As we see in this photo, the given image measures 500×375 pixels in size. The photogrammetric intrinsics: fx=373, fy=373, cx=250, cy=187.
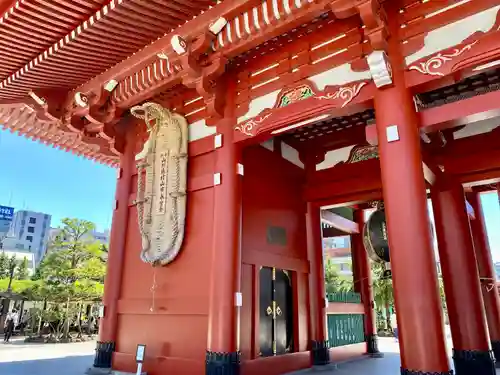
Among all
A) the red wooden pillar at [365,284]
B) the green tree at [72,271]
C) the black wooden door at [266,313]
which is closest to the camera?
the black wooden door at [266,313]

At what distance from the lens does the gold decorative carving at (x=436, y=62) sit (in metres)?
4.01

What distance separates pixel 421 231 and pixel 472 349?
3.20 meters

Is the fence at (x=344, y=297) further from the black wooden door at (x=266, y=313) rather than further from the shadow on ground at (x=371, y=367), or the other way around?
the black wooden door at (x=266, y=313)

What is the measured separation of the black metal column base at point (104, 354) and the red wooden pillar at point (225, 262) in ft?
7.20

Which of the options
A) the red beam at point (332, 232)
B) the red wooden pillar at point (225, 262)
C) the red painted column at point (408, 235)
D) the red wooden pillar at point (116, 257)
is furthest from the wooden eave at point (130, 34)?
the red beam at point (332, 232)

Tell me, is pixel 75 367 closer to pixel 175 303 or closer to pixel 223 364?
pixel 175 303

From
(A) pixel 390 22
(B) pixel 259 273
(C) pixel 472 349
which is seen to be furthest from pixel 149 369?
(A) pixel 390 22

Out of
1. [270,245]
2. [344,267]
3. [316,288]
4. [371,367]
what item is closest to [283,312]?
[316,288]

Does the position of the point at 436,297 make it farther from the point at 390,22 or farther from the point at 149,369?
the point at 149,369

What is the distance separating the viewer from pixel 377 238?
6199 millimetres

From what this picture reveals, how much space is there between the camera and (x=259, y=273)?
5965mm

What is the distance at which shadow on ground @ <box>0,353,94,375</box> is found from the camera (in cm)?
626

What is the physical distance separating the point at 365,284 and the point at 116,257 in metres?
6.06

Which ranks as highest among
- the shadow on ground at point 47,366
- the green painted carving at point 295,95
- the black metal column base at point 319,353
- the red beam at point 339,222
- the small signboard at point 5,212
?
the small signboard at point 5,212
